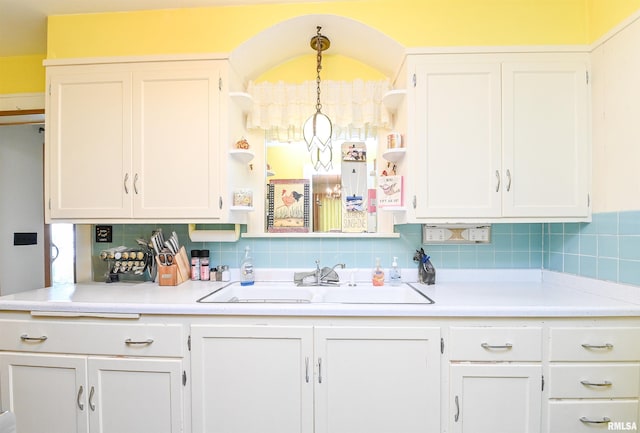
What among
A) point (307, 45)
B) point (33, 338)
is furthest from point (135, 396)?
point (307, 45)

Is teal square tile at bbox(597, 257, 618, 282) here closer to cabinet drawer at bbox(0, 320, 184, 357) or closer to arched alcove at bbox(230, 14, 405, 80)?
arched alcove at bbox(230, 14, 405, 80)

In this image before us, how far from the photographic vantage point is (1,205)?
2.70 metres

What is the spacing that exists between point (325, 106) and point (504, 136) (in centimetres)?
107

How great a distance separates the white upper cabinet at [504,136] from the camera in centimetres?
162

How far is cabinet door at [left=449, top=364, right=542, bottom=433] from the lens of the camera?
1342 mm

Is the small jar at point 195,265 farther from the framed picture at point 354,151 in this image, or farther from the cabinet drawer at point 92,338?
the framed picture at point 354,151

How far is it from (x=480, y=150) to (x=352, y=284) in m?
1.06

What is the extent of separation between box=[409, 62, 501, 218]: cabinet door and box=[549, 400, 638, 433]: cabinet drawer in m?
0.91

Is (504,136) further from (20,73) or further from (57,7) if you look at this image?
(20,73)

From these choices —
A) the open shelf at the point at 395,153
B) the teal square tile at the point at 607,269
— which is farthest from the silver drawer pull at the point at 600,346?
the open shelf at the point at 395,153

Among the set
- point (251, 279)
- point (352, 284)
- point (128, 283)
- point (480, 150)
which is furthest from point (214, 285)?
point (480, 150)

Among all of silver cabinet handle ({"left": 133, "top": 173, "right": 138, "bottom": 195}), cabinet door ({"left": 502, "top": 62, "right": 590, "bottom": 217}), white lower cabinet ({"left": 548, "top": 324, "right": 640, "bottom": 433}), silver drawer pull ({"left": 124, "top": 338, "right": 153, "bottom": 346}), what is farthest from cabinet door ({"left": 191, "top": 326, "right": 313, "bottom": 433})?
cabinet door ({"left": 502, "top": 62, "right": 590, "bottom": 217})

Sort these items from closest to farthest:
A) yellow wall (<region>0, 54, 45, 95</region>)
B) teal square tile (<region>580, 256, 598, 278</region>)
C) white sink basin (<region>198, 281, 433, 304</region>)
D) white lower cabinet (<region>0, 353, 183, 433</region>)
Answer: white lower cabinet (<region>0, 353, 183, 433</region>), teal square tile (<region>580, 256, 598, 278</region>), white sink basin (<region>198, 281, 433, 304</region>), yellow wall (<region>0, 54, 45, 95</region>)

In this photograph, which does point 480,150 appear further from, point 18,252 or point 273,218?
point 18,252
